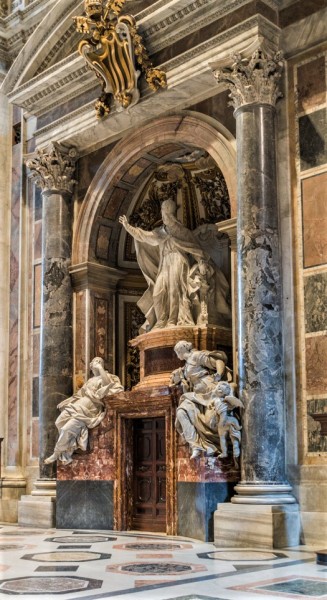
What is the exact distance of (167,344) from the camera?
1246 cm

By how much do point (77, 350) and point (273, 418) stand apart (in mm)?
4318

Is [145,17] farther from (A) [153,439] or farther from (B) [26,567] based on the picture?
(B) [26,567]

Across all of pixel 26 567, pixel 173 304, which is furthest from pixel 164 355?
pixel 26 567

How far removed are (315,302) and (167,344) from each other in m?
2.67

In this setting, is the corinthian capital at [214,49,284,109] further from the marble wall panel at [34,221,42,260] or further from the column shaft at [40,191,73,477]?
the marble wall panel at [34,221,42,260]

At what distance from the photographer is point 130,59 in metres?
12.4

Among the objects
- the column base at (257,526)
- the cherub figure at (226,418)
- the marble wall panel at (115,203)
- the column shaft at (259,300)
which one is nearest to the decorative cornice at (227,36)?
the column shaft at (259,300)

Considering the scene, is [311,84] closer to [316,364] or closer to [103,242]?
[316,364]

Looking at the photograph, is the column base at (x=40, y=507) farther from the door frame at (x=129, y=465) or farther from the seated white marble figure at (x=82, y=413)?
the door frame at (x=129, y=465)

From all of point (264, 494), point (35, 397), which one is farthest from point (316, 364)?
point (35, 397)

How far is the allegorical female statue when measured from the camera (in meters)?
12.6

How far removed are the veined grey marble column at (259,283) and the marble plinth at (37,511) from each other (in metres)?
3.69

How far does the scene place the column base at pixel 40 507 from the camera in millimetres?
12891

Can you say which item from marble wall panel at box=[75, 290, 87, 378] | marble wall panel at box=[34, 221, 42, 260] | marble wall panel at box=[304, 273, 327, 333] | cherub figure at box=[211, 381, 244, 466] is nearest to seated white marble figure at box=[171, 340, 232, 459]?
cherub figure at box=[211, 381, 244, 466]
